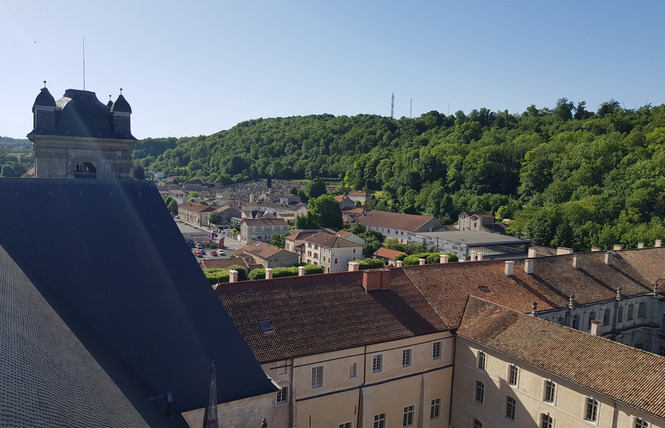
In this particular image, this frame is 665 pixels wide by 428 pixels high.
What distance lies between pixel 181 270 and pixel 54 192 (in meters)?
3.97

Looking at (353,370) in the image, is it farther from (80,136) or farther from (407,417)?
(80,136)

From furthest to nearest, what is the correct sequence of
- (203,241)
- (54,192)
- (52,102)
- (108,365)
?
(203,241)
(52,102)
(54,192)
(108,365)

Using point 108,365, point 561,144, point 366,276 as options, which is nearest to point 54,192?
point 108,365

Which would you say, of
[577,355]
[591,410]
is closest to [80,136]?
[577,355]

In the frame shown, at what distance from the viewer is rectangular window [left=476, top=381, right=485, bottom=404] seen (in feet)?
77.9

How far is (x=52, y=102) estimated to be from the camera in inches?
631

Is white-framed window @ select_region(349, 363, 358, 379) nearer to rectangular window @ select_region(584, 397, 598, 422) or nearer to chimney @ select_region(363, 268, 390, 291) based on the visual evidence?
chimney @ select_region(363, 268, 390, 291)

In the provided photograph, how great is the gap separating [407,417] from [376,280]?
676 cm

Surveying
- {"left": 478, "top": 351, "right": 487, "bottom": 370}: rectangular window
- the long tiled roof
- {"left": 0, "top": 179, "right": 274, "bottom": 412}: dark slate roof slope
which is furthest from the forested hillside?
{"left": 0, "top": 179, "right": 274, "bottom": 412}: dark slate roof slope

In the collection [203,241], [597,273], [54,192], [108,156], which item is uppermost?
[108,156]

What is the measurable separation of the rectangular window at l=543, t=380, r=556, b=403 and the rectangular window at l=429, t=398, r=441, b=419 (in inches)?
225

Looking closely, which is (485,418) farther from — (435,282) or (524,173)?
(524,173)

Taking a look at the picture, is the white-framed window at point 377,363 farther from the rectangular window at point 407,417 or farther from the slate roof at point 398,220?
the slate roof at point 398,220

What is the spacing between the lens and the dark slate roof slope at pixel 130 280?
1231 cm
